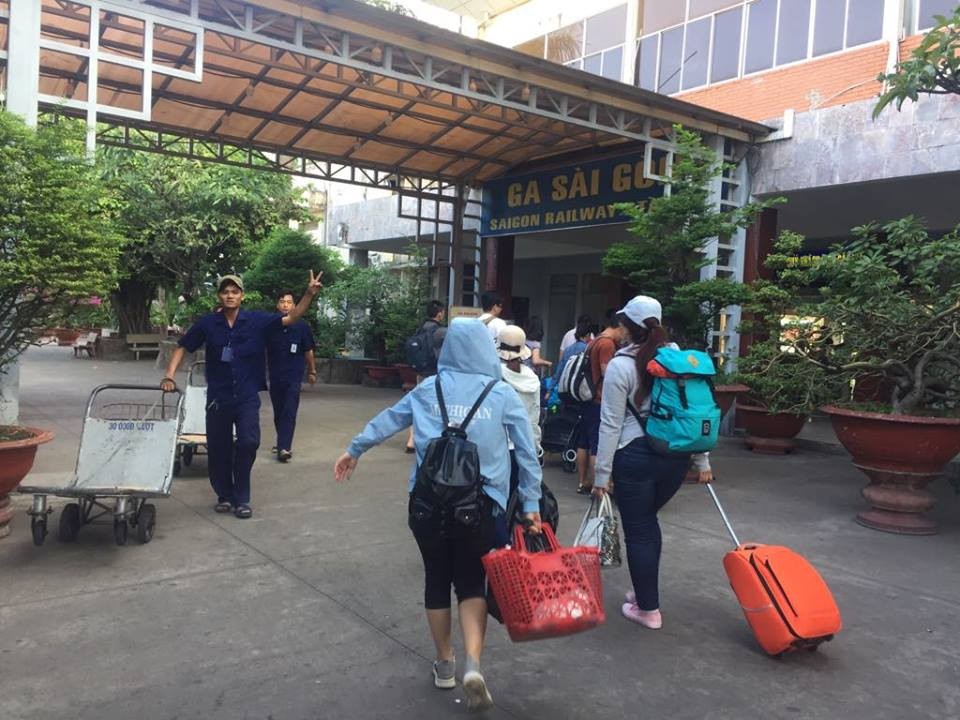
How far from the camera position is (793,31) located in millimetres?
12320

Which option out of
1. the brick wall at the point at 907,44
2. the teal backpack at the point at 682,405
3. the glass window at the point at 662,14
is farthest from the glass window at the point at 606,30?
the teal backpack at the point at 682,405

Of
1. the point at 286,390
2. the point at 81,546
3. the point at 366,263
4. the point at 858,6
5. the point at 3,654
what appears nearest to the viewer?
the point at 3,654

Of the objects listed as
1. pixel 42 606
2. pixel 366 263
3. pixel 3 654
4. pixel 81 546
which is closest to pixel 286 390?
pixel 81 546

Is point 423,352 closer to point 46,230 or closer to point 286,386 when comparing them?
point 286,386

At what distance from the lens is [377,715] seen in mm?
2936

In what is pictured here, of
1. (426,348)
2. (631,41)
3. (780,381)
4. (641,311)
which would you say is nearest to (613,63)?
(631,41)

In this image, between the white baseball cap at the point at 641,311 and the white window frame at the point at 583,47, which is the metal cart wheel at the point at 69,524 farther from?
the white window frame at the point at 583,47

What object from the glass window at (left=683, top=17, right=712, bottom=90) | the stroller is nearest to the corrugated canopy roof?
the glass window at (left=683, top=17, right=712, bottom=90)

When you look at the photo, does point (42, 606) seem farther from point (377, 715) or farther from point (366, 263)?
point (366, 263)

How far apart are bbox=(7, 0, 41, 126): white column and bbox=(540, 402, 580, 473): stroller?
5214 mm

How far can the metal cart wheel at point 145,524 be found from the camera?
483cm

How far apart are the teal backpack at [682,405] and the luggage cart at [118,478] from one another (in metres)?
2.95

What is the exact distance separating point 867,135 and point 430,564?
843 centimetres

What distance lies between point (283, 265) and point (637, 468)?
11614 mm
